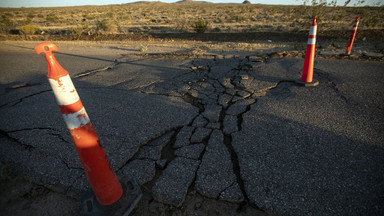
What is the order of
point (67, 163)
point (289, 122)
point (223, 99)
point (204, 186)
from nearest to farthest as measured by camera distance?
point (204, 186)
point (67, 163)
point (289, 122)
point (223, 99)

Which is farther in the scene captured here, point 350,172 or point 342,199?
point 350,172

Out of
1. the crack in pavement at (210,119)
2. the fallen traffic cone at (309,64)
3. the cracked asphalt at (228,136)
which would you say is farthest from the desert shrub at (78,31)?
the fallen traffic cone at (309,64)

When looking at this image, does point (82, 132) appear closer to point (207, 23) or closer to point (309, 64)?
point (309, 64)

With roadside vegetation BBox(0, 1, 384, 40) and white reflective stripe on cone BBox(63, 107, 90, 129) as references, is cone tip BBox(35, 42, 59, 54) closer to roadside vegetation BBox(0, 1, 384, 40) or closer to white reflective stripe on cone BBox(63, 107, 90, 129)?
white reflective stripe on cone BBox(63, 107, 90, 129)

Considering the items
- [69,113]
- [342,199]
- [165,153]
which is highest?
[69,113]

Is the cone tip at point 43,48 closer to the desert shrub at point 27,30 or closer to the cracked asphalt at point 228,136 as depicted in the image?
the cracked asphalt at point 228,136

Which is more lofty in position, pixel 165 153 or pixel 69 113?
pixel 69 113

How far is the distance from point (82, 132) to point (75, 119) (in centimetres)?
10

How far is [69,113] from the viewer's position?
1158 mm

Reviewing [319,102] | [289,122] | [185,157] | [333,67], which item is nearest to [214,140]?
[185,157]

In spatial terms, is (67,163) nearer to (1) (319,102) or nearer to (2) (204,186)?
(2) (204,186)

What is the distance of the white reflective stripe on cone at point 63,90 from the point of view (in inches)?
42.9

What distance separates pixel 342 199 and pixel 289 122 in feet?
3.77

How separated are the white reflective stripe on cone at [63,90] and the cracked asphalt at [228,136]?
99 cm
